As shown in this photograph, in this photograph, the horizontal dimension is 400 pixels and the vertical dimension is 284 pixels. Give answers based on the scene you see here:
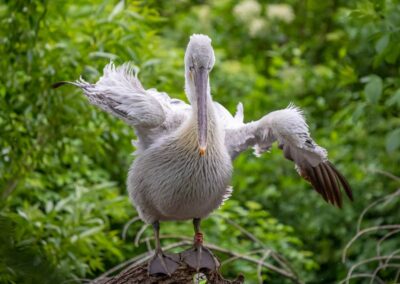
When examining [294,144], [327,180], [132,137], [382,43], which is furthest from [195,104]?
[132,137]

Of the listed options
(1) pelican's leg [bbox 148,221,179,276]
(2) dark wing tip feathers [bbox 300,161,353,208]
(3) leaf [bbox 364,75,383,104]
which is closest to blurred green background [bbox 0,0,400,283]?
(3) leaf [bbox 364,75,383,104]

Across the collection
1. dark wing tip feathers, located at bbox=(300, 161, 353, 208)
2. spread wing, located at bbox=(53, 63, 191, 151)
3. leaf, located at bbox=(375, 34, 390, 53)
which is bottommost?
dark wing tip feathers, located at bbox=(300, 161, 353, 208)

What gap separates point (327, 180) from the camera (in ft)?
14.3

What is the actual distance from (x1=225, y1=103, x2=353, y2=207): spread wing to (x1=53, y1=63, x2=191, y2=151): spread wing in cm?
34

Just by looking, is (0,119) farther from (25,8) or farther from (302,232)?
(302,232)

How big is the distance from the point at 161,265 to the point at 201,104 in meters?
0.84

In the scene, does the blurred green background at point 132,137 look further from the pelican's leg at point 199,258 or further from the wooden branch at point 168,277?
the pelican's leg at point 199,258

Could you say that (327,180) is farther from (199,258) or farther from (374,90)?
(199,258)

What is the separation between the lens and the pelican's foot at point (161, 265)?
3902mm

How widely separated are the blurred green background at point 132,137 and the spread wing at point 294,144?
1.33 ft

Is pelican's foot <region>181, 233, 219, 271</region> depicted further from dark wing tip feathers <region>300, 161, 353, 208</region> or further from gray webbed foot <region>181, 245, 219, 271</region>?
dark wing tip feathers <region>300, 161, 353, 208</region>

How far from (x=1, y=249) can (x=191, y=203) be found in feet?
9.10

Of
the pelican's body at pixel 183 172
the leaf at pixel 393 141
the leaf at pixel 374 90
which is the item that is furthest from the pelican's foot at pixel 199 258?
the leaf at pixel 374 90

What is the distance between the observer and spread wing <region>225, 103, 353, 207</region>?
13.3 ft
